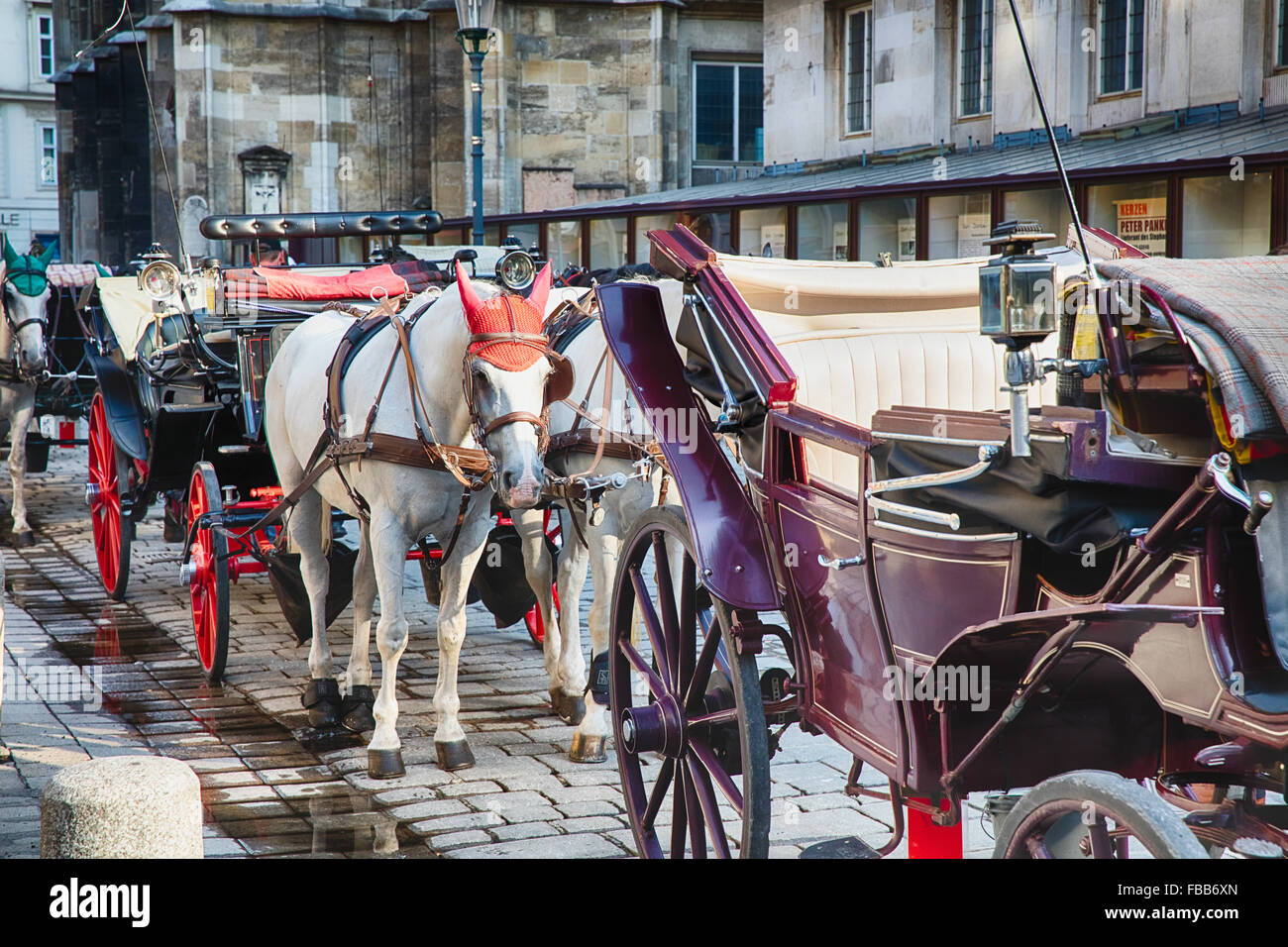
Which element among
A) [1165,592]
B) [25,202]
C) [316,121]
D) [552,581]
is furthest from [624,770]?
[25,202]

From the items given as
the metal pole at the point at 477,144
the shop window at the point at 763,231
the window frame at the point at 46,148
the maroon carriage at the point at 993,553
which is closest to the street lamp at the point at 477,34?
the metal pole at the point at 477,144

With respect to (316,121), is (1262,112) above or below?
below

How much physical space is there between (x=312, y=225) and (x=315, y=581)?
15.1 feet

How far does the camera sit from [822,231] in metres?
13.8

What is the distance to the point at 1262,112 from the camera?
12219mm

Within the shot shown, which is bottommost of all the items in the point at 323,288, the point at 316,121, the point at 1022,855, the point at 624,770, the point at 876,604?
the point at 624,770

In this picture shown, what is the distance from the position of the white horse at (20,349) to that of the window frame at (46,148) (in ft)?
98.4

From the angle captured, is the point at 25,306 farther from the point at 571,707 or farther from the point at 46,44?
the point at 46,44

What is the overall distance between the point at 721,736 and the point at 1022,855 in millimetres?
1330

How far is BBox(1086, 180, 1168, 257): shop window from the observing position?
10406mm

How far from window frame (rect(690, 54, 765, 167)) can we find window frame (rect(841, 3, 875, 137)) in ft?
19.9

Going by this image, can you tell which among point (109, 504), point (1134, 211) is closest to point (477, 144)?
point (109, 504)
